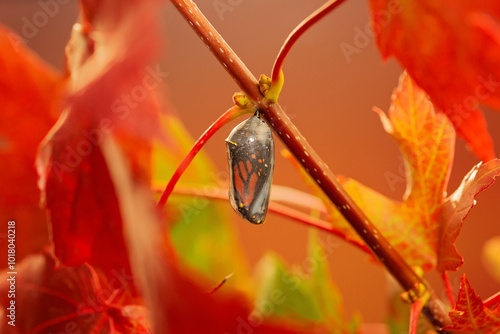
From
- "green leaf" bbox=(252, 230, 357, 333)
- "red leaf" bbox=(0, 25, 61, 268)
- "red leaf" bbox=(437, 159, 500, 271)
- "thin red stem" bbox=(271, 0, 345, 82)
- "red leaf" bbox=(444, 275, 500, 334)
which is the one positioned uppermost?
"red leaf" bbox=(0, 25, 61, 268)

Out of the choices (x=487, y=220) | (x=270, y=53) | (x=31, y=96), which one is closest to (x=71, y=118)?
(x=31, y=96)

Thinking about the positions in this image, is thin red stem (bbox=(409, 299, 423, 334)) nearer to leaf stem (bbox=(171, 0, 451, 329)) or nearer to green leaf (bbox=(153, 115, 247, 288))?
leaf stem (bbox=(171, 0, 451, 329))

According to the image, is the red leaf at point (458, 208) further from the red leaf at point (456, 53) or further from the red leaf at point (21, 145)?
the red leaf at point (21, 145)

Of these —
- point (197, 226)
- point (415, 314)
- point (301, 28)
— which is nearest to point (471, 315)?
point (415, 314)

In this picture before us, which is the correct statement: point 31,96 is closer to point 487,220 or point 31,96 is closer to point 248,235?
point 248,235

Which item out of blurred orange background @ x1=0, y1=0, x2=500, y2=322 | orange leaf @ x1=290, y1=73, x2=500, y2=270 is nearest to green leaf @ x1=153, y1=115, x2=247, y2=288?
blurred orange background @ x1=0, y1=0, x2=500, y2=322

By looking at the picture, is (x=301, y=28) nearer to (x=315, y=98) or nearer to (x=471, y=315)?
(x=471, y=315)
